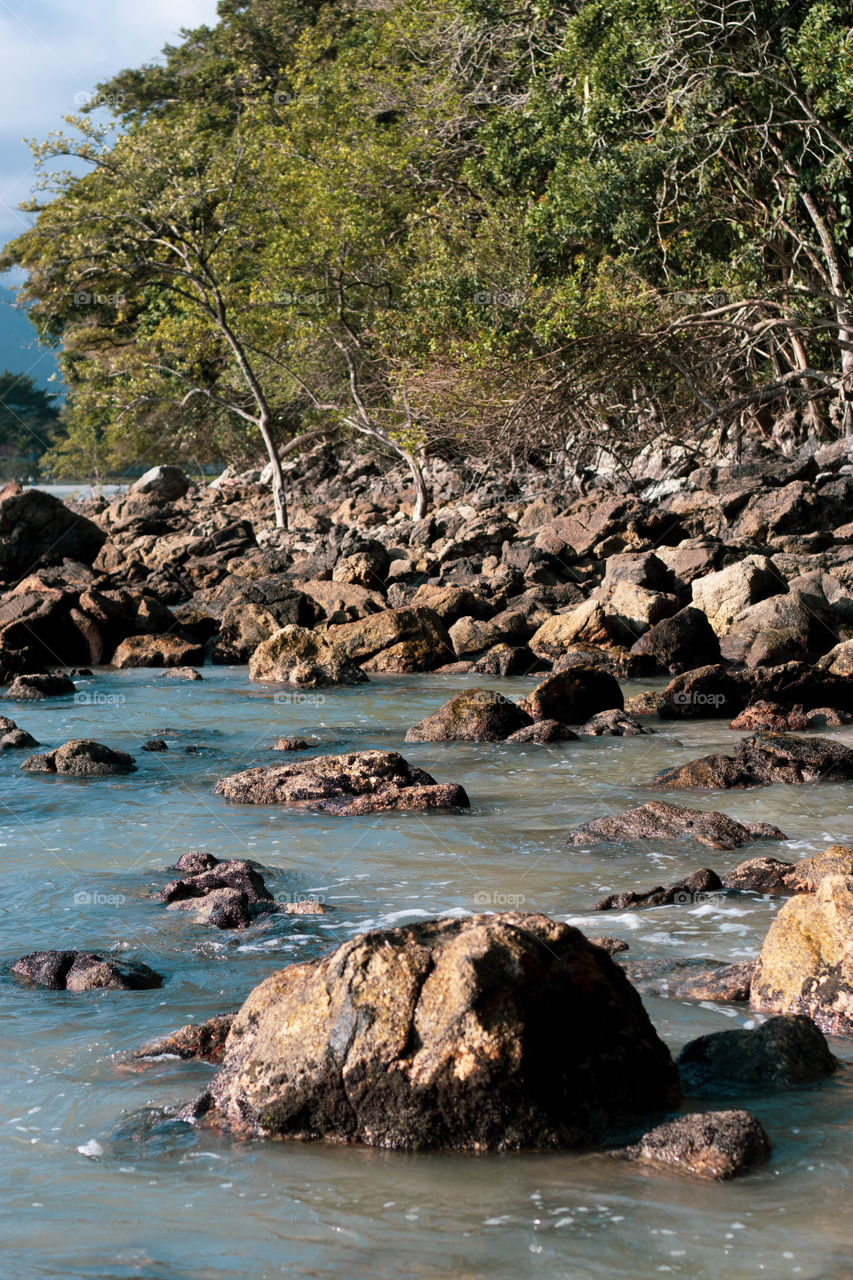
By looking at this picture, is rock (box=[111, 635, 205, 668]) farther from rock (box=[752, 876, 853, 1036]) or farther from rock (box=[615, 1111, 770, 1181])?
rock (box=[615, 1111, 770, 1181])

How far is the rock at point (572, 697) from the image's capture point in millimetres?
12523

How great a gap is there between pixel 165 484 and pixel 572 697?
33.7 m

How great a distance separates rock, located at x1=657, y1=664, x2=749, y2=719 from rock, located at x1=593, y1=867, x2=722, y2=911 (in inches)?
248

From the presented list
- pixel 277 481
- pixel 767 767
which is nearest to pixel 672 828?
pixel 767 767

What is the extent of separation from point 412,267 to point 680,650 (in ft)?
49.0

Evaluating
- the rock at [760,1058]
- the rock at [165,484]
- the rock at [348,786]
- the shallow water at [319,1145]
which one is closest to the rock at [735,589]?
the shallow water at [319,1145]

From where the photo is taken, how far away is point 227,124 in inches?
1628

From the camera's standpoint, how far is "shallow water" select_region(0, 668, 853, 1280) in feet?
10.8

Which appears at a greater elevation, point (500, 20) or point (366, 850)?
point (500, 20)

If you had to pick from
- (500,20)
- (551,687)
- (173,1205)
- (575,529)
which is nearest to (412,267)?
(500,20)

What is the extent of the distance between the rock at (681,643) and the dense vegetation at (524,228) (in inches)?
230

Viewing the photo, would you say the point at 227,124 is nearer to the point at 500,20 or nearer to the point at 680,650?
the point at 500,20

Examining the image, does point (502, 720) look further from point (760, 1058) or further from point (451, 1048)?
point (451, 1048)

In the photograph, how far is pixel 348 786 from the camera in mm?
9406
